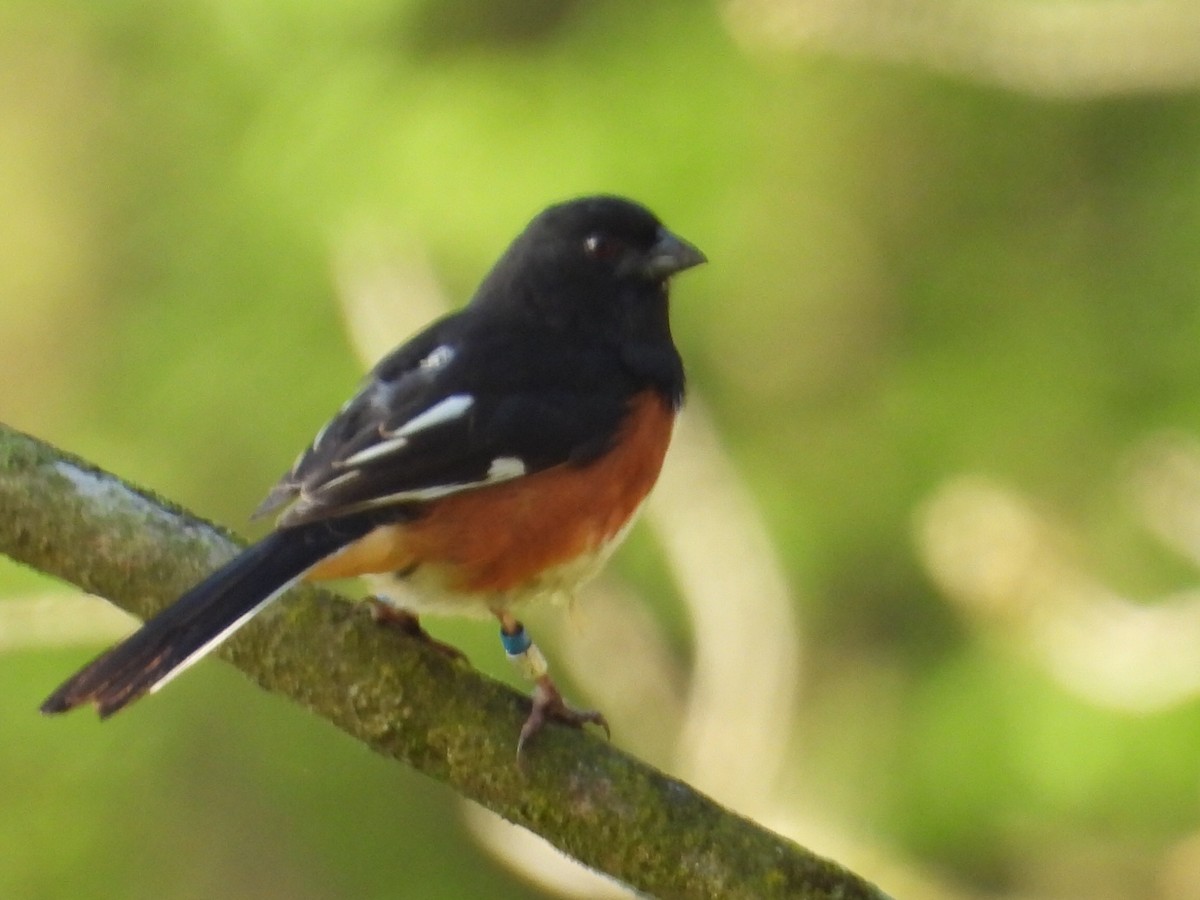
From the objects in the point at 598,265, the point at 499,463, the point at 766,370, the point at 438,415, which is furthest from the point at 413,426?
the point at 766,370

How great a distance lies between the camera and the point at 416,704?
272cm

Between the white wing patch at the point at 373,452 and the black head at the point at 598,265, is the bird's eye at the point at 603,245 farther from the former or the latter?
the white wing patch at the point at 373,452

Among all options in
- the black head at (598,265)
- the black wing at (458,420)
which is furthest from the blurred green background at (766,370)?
the black wing at (458,420)

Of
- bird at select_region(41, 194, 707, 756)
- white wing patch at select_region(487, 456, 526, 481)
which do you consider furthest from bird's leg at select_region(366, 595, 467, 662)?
white wing patch at select_region(487, 456, 526, 481)

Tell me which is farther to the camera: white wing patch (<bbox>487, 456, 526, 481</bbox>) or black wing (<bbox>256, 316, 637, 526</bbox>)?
white wing patch (<bbox>487, 456, 526, 481</bbox>)

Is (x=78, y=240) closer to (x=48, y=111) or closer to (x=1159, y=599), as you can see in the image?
(x=48, y=111)

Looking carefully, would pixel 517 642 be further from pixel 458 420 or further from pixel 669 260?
pixel 669 260

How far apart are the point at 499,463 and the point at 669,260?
2.33 feet

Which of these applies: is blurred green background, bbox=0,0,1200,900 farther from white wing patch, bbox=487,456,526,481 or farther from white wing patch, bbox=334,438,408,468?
white wing patch, bbox=334,438,408,468

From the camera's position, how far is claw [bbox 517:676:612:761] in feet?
8.77

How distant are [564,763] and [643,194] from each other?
2.83 m

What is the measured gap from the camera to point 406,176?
17.2ft

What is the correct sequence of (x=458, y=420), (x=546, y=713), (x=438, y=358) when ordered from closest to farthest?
1. (x=546, y=713)
2. (x=458, y=420)
3. (x=438, y=358)

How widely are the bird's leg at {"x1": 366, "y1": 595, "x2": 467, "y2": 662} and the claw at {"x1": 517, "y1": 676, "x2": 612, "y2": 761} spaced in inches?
6.7
